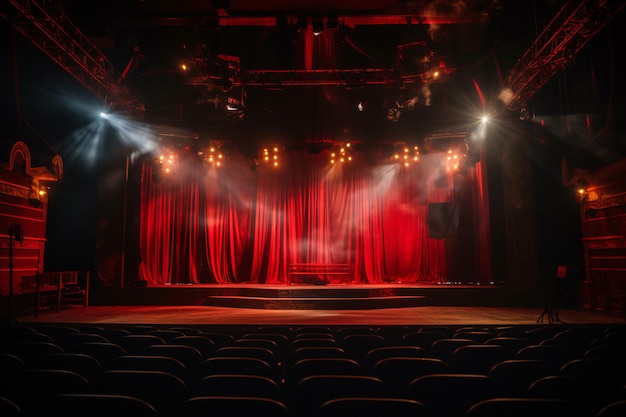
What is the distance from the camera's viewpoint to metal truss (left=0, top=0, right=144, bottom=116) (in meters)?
7.07

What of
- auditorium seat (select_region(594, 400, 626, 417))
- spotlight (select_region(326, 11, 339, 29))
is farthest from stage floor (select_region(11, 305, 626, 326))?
spotlight (select_region(326, 11, 339, 29))

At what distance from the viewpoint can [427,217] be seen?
1429 cm

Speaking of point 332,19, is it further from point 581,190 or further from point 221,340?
point 581,190

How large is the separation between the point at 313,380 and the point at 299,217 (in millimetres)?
12917

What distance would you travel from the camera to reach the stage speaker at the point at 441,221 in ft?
45.9

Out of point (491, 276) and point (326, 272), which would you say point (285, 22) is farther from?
point (491, 276)

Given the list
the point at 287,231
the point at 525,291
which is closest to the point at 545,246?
the point at 525,291

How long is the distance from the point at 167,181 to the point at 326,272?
6.55 metres

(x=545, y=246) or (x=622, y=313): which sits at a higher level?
(x=545, y=246)

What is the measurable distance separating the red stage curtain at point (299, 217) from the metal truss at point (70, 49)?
3.36m

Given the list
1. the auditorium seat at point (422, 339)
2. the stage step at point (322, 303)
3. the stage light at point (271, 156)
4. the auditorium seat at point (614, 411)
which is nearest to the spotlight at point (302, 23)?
the stage light at point (271, 156)

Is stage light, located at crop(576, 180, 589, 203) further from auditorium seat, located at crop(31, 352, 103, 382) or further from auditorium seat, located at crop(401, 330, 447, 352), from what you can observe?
auditorium seat, located at crop(31, 352, 103, 382)

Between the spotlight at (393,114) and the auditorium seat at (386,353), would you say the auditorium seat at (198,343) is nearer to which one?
the auditorium seat at (386,353)

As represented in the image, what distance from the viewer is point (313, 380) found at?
191cm
